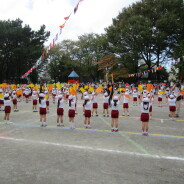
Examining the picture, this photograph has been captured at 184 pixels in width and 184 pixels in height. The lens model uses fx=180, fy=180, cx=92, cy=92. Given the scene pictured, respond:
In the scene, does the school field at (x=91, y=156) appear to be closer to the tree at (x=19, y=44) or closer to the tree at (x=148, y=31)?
the tree at (x=148, y=31)

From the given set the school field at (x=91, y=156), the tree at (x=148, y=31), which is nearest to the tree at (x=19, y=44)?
the tree at (x=148, y=31)

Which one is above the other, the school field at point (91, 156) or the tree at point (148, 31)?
the tree at point (148, 31)

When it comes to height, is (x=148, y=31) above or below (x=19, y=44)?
above

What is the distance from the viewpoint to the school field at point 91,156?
4.31 meters

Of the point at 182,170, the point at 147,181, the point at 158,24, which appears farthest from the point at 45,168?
the point at 158,24

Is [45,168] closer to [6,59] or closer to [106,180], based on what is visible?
[106,180]

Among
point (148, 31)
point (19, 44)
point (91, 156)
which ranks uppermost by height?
point (148, 31)

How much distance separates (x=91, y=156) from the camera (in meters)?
5.54

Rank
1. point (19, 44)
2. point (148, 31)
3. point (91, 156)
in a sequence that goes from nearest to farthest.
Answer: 1. point (91, 156)
2. point (148, 31)
3. point (19, 44)

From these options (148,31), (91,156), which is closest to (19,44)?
(148,31)

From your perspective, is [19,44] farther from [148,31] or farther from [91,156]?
[91,156]

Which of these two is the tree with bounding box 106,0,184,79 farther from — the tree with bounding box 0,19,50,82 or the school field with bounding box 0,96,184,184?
the school field with bounding box 0,96,184,184

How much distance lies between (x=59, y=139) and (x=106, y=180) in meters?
3.50

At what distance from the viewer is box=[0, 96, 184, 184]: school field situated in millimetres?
4309
